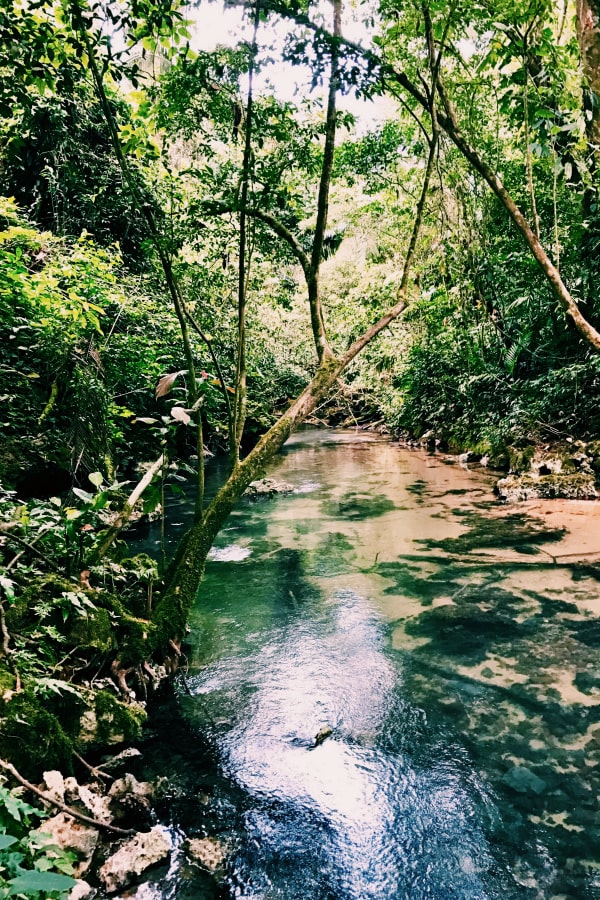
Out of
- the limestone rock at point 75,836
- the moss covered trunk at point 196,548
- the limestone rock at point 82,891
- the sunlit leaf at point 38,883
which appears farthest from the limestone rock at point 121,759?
the sunlit leaf at point 38,883

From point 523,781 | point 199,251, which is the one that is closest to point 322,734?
point 523,781

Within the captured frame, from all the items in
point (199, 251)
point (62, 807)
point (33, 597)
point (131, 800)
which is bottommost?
point (131, 800)

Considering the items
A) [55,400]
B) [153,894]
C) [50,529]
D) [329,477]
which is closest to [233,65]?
[50,529]

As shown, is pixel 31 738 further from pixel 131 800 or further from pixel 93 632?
pixel 93 632

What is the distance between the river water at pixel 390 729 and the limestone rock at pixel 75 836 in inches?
10.6

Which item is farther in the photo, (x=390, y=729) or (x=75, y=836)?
(x=390, y=729)

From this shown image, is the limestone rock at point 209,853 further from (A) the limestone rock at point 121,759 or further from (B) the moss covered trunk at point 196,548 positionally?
(B) the moss covered trunk at point 196,548

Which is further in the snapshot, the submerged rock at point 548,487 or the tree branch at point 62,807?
the submerged rock at point 548,487

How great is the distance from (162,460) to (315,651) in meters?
2.08

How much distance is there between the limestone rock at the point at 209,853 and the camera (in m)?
2.44

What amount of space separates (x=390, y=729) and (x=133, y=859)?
1.73 m

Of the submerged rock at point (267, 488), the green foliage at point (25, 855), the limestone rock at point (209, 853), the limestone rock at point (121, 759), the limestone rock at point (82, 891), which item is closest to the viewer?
the green foliage at point (25, 855)

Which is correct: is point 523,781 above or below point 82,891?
below

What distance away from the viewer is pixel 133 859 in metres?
2.38
